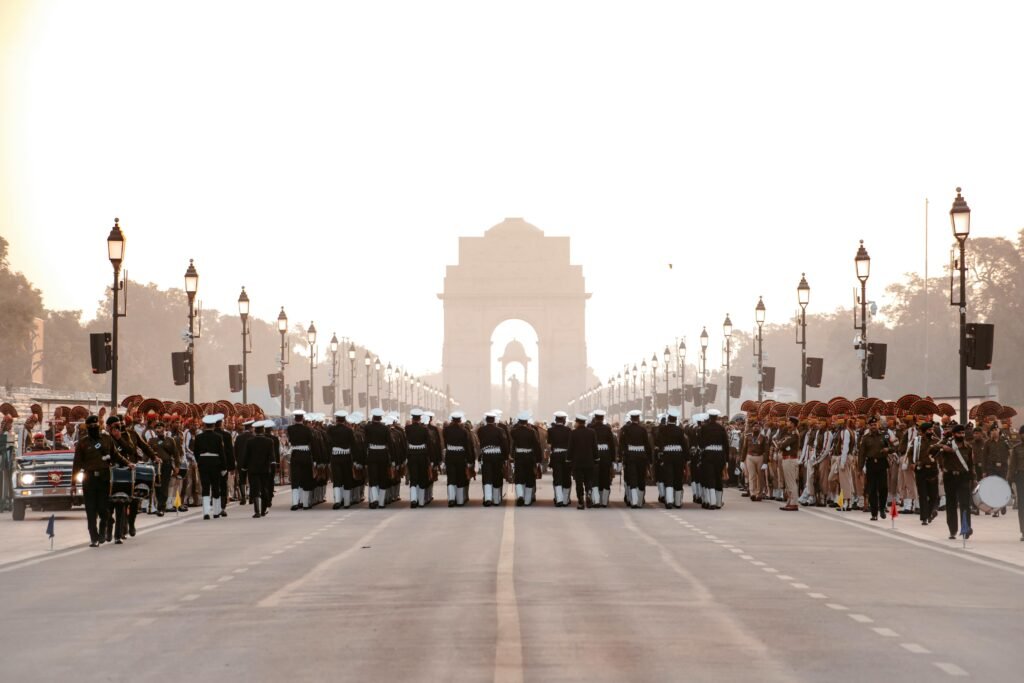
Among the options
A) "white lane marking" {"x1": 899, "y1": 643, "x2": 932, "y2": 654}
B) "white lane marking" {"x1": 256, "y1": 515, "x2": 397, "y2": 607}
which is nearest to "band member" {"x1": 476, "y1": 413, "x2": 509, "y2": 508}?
"white lane marking" {"x1": 256, "y1": 515, "x2": 397, "y2": 607}

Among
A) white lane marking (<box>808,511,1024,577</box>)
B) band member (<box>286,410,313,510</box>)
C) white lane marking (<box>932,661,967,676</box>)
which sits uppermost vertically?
band member (<box>286,410,313,510</box>)

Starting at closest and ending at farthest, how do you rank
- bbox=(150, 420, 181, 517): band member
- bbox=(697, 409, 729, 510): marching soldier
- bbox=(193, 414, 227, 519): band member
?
1. bbox=(193, 414, 227, 519): band member
2. bbox=(150, 420, 181, 517): band member
3. bbox=(697, 409, 729, 510): marching soldier

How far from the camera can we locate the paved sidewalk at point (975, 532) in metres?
21.8

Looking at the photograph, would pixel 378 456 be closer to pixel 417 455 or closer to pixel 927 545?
pixel 417 455

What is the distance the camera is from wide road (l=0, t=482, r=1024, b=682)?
11.2 meters

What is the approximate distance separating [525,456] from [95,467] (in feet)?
39.7

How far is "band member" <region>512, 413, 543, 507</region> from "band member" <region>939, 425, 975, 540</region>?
1017cm

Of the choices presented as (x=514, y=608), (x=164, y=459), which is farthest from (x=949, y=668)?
(x=164, y=459)

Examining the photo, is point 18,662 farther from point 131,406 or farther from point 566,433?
point 131,406

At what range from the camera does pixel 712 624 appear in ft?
43.8

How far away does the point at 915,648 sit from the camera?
1205cm

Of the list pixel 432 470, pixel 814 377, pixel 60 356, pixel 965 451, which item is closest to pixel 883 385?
pixel 60 356

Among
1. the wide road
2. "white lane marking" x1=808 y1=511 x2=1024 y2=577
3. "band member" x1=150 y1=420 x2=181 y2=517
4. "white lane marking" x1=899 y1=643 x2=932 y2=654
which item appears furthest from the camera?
"band member" x1=150 y1=420 x2=181 y2=517

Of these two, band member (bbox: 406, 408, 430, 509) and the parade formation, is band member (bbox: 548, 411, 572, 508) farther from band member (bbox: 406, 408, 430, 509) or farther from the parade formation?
band member (bbox: 406, 408, 430, 509)
